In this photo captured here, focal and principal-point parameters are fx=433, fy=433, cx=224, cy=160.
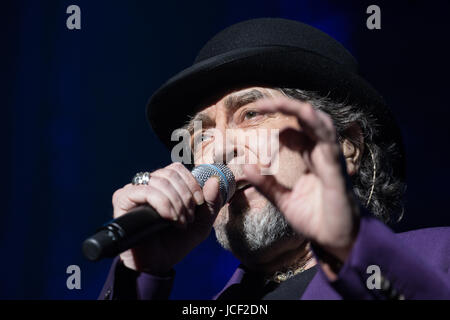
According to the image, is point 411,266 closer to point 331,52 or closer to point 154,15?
point 331,52

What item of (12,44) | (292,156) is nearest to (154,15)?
(12,44)

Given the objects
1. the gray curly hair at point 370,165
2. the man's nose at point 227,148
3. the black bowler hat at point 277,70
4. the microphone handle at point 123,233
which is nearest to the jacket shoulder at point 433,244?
the gray curly hair at point 370,165

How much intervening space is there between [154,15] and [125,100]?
508 mm

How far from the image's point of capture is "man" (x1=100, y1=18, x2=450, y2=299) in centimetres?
78

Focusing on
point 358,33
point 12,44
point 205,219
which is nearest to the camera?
point 205,219

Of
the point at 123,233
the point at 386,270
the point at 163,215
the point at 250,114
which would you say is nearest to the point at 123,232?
the point at 123,233

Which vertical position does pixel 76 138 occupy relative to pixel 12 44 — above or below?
below

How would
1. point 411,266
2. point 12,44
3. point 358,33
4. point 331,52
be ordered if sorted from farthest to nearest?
point 12,44, point 358,33, point 331,52, point 411,266

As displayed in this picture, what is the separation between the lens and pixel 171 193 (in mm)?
1057

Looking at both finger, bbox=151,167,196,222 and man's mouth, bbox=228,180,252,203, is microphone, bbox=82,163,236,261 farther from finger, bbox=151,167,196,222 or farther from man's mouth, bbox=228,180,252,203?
man's mouth, bbox=228,180,252,203

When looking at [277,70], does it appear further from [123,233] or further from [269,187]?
[123,233]

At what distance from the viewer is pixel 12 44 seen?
2174mm

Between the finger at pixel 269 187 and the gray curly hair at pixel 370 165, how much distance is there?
858mm

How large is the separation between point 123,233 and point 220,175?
16.3 inches
